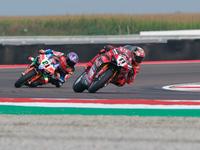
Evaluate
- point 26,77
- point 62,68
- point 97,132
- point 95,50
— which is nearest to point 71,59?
point 62,68

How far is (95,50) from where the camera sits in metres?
18.5

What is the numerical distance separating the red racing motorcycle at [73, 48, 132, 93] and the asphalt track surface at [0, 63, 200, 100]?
0.97 feet

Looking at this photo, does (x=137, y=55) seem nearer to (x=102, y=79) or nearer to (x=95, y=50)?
(x=102, y=79)

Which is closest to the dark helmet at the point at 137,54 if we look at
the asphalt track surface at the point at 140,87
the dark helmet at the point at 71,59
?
the asphalt track surface at the point at 140,87

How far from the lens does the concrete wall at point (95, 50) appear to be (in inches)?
715

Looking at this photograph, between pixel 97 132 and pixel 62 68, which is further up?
pixel 97 132

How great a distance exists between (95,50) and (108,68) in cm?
983

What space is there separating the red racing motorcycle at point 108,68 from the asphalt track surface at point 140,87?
0.97 feet

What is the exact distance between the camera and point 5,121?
5926 mm

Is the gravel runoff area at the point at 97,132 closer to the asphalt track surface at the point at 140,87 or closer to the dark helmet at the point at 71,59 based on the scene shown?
the asphalt track surface at the point at 140,87

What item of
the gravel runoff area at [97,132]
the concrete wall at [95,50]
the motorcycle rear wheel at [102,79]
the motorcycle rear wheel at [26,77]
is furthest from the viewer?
the concrete wall at [95,50]

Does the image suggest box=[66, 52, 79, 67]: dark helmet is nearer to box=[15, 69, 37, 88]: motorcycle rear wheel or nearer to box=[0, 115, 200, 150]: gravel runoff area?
box=[15, 69, 37, 88]: motorcycle rear wheel

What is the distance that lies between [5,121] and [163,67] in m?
11.6

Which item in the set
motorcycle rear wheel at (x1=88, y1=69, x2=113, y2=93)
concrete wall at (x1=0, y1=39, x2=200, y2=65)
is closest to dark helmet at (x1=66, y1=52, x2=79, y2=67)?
motorcycle rear wheel at (x1=88, y1=69, x2=113, y2=93)
